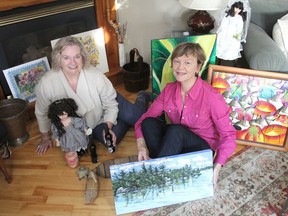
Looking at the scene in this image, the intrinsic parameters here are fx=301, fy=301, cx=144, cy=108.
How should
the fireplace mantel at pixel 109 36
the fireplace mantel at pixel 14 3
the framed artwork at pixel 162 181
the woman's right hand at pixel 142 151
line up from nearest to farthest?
the framed artwork at pixel 162 181 → the woman's right hand at pixel 142 151 → the fireplace mantel at pixel 14 3 → the fireplace mantel at pixel 109 36

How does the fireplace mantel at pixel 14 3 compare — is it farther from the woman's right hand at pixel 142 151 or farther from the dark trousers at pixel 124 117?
the woman's right hand at pixel 142 151

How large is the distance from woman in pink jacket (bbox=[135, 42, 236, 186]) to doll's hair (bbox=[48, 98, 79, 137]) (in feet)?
1.34

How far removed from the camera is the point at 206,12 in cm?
215

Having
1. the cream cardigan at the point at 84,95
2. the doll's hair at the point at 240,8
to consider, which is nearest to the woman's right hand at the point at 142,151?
the cream cardigan at the point at 84,95

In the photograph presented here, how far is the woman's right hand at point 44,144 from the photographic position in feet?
6.68

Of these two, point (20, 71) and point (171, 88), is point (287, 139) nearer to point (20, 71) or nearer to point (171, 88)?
point (171, 88)

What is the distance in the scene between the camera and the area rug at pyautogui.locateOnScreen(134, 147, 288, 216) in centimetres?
159

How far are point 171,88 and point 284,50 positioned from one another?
91 centimetres

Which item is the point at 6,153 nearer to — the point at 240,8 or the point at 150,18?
the point at 150,18

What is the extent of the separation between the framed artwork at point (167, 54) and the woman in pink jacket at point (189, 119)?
0.50 metres

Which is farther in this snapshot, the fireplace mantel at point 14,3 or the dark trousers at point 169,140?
the fireplace mantel at point 14,3

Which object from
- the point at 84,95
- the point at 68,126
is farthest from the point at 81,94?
the point at 68,126

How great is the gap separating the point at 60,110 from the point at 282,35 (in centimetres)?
153

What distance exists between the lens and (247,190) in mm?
1701
